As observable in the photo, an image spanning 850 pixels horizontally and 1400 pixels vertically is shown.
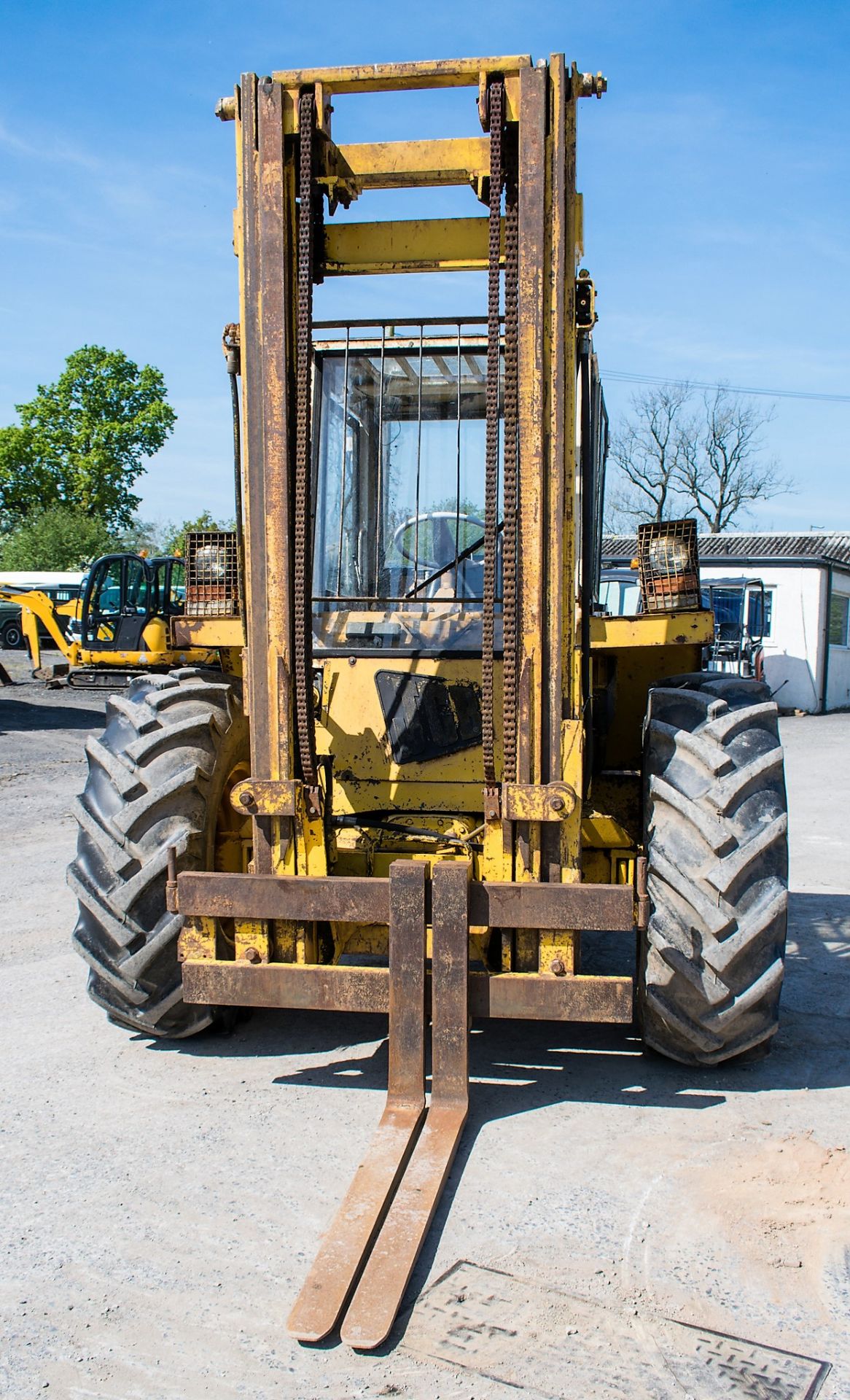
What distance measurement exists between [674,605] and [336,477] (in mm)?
1738

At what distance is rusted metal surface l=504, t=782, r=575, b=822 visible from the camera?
4.27m

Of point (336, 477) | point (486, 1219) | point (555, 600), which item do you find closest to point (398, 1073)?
point (486, 1219)

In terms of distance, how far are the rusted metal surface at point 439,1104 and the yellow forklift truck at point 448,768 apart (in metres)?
0.01

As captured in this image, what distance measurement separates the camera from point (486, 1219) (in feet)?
11.5

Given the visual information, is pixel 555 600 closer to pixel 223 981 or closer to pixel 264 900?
pixel 264 900

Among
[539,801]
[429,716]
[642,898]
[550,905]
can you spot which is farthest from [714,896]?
[429,716]

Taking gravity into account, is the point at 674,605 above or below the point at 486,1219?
above

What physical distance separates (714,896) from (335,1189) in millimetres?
1653

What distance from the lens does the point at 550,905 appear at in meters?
4.12

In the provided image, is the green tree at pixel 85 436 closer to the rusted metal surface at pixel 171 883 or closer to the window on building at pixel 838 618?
the window on building at pixel 838 618

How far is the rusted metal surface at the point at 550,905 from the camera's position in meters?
4.09

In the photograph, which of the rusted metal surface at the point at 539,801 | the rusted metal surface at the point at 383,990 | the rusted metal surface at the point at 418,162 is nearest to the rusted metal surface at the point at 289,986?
the rusted metal surface at the point at 383,990

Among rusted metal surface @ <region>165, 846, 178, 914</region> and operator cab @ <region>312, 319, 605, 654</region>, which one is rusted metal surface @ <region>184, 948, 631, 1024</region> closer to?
rusted metal surface @ <region>165, 846, 178, 914</region>

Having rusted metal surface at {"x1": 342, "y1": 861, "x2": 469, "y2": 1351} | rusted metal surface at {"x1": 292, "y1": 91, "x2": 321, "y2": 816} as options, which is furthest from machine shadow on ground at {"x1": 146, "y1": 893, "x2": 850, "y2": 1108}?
rusted metal surface at {"x1": 292, "y1": 91, "x2": 321, "y2": 816}
